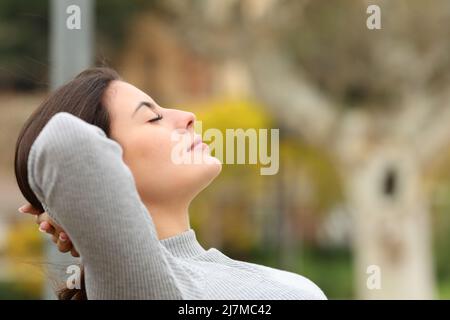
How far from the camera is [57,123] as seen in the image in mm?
1451

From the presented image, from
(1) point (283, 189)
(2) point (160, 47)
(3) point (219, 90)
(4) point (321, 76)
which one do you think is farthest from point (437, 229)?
(4) point (321, 76)

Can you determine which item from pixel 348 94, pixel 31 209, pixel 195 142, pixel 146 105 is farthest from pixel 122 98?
pixel 348 94

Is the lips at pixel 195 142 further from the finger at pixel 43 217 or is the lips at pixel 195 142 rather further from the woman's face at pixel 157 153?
the finger at pixel 43 217

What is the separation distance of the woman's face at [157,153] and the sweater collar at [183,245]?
0.07m

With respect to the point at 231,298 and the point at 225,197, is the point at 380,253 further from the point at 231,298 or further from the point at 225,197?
the point at 231,298

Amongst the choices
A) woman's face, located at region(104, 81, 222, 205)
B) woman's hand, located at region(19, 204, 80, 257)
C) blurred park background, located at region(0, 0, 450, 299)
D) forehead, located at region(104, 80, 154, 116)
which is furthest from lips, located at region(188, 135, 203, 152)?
blurred park background, located at region(0, 0, 450, 299)

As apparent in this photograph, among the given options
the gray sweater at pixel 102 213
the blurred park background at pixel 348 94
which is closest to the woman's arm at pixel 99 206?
the gray sweater at pixel 102 213

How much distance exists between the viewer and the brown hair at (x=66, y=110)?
1651 millimetres

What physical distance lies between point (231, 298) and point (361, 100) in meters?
9.50

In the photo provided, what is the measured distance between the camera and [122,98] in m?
1.69

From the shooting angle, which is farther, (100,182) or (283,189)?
(283,189)

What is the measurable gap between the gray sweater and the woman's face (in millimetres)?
138

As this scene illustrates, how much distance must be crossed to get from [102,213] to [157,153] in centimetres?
23

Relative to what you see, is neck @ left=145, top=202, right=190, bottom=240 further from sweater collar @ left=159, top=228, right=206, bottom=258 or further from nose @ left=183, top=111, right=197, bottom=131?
nose @ left=183, top=111, right=197, bottom=131
